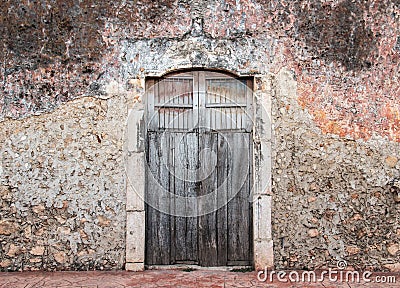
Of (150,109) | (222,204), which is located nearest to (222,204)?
(222,204)

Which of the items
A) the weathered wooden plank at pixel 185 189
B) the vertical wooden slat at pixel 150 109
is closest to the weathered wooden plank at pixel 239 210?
the weathered wooden plank at pixel 185 189

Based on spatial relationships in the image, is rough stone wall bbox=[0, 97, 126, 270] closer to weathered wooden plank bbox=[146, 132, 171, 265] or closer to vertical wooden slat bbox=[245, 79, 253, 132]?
weathered wooden plank bbox=[146, 132, 171, 265]

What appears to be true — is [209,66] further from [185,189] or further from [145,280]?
[145,280]

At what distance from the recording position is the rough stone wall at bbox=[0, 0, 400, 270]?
558cm

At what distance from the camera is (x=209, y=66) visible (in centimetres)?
569

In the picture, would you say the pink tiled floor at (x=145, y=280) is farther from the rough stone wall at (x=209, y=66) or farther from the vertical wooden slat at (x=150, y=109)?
the vertical wooden slat at (x=150, y=109)

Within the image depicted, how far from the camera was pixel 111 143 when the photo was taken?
5645 mm

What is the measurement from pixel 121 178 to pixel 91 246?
0.81m

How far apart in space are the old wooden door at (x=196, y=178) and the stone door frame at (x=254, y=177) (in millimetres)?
133

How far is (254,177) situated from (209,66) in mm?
1340

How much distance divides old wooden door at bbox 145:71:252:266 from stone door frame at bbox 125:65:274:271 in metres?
0.13

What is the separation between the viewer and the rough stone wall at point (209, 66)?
18.3ft

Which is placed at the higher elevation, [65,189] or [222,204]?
[65,189]

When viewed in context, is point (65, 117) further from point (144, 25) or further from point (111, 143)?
point (144, 25)
